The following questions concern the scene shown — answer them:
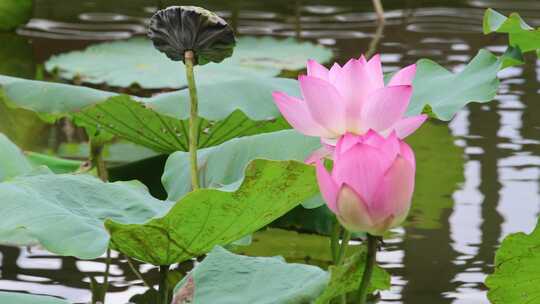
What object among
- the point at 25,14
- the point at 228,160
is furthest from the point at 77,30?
the point at 228,160

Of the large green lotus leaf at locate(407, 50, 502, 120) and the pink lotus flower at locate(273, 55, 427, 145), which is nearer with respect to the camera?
the pink lotus flower at locate(273, 55, 427, 145)

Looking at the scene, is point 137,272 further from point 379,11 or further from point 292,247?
point 379,11

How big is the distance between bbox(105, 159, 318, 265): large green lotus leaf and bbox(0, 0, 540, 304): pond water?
41 centimetres

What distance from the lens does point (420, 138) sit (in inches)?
98.8

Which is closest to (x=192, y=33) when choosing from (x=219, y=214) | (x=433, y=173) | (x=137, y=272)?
(x=219, y=214)

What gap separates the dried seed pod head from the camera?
126 centimetres

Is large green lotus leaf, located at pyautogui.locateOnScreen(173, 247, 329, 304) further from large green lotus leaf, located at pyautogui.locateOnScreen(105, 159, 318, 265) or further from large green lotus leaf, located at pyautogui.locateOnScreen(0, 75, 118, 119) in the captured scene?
large green lotus leaf, located at pyautogui.locateOnScreen(0, 75, 118, 119)

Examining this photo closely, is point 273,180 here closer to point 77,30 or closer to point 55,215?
point 55,215

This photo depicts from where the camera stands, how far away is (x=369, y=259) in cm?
100

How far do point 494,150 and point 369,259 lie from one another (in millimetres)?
1429

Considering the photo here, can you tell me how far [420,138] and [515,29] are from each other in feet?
2.79

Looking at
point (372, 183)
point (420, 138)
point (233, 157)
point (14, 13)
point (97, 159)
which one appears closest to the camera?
point (372, 183)

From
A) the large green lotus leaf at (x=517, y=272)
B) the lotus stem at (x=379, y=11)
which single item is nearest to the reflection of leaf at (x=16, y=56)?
the lotus stem at (x=379, y=11)

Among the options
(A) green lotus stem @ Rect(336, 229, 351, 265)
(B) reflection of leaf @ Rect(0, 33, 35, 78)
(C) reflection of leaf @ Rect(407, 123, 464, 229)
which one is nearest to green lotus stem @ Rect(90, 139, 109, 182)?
(C) reflection of leaf @ Rect(407, 123, 464, 229)
